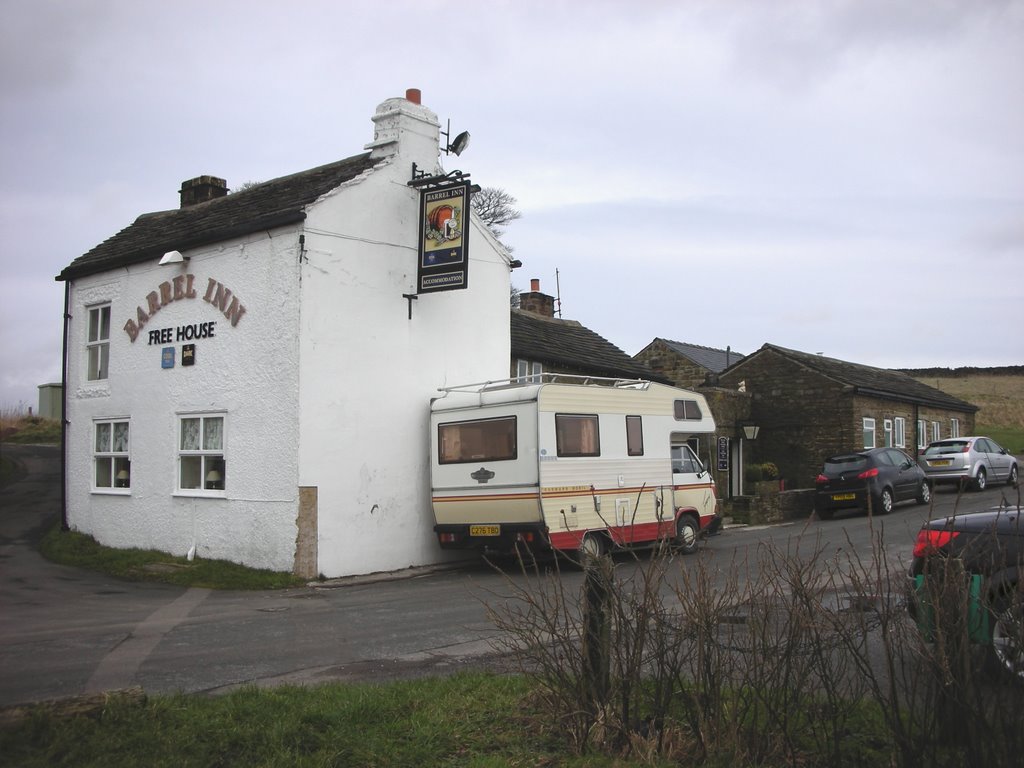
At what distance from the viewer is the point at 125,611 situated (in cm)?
1142

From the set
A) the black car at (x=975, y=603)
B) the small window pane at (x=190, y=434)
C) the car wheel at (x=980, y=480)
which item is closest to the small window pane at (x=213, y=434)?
the small window pane at (x=190, y=434)

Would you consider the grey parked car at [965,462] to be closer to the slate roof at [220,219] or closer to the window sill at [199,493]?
the slate roof at [220,219]

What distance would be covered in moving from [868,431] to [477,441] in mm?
19731

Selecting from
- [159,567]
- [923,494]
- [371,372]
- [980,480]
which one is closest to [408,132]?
[371,372]

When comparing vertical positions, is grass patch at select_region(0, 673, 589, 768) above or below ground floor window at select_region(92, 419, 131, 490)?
below

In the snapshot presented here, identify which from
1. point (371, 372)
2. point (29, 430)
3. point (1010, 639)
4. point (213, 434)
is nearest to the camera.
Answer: point (1010, 639)

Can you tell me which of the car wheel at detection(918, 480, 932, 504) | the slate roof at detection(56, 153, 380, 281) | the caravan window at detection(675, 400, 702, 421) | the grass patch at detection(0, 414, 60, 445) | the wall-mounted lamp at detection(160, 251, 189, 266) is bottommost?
the car wheel at detection(918, 480, 932, 504)

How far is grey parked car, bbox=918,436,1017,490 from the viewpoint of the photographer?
25.9 metres

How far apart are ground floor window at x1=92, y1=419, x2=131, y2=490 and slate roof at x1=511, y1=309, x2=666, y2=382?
8779 millimetres

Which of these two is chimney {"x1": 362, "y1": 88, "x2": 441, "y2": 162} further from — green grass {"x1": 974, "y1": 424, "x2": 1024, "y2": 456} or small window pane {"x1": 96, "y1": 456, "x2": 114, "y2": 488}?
green grass {"x1": 974, "y1": 424, "x2": 1024, "y2": 456}

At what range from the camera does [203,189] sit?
21.1m

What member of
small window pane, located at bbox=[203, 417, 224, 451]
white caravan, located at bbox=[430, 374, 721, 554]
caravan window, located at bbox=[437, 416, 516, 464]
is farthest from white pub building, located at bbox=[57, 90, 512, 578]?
white caravan, located at bbox=[430, 374, 721, 554]

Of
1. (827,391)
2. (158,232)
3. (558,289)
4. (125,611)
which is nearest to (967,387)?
(558,289)

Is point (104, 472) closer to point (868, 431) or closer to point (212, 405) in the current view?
point (212, 405)
